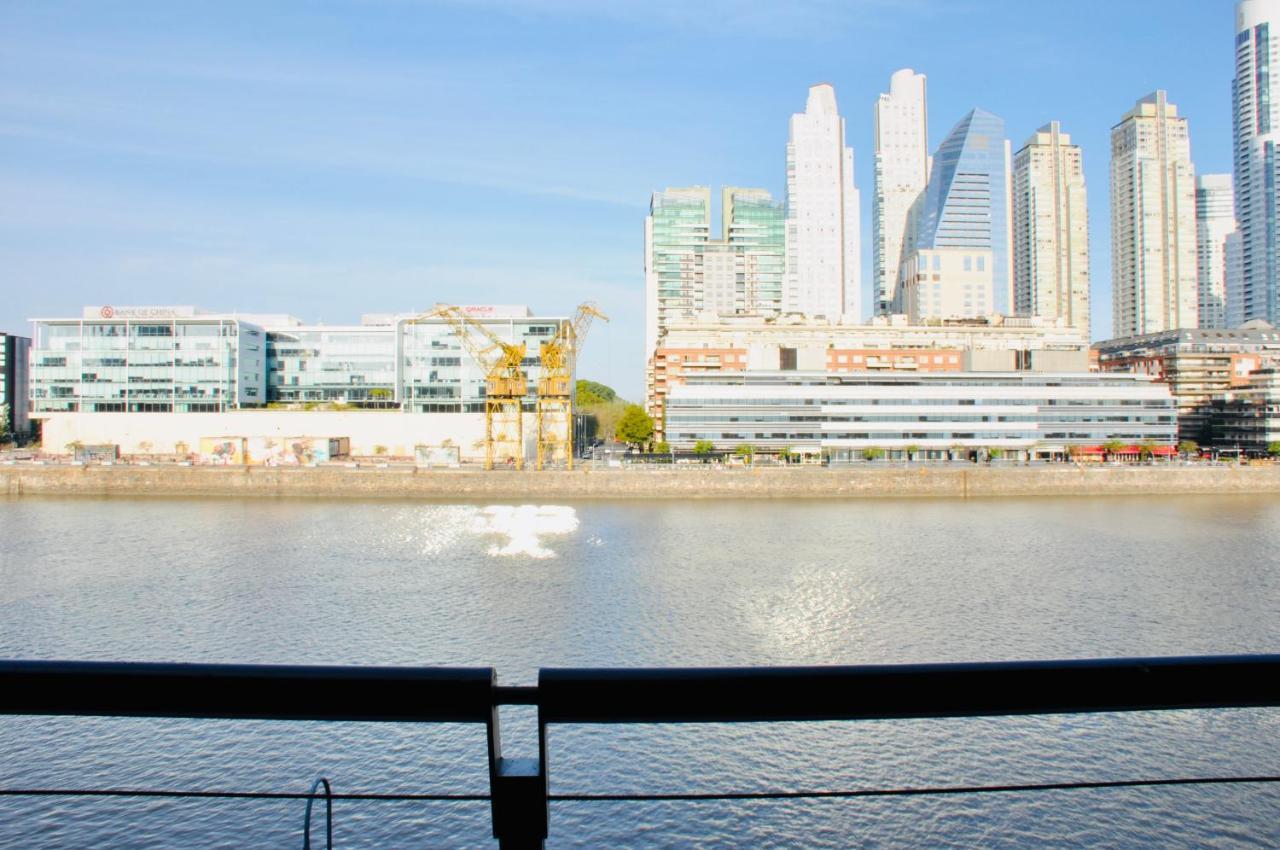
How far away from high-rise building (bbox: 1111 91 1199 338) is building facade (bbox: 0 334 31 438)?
6506cm

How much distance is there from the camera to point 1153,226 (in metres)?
61.8

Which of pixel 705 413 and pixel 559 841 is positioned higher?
pixel 705 413

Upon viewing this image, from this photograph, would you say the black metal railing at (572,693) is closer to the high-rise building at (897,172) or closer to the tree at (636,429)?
the tree at (636,429)

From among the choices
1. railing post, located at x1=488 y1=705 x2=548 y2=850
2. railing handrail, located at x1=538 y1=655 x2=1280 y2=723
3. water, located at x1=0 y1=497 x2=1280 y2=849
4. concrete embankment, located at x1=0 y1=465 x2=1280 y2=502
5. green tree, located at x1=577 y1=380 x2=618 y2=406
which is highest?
green tree, located at x1=577 y1=380 x2=618 y2=406

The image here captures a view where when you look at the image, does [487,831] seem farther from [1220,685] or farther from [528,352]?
[528,352]

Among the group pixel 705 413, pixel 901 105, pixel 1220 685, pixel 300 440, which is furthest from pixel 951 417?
pixel 901 105

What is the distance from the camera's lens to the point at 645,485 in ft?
70.1

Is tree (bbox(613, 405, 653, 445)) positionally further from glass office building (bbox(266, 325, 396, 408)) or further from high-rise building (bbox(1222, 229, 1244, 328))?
high-rise building (bbox(1222, 229, 1244, 328))

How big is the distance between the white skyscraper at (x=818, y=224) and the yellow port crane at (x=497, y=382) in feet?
125

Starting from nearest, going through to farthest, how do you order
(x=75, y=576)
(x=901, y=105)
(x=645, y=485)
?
1. (x=75, y=576)
2. (x=645, y=485)
3. (x=901, y=105)

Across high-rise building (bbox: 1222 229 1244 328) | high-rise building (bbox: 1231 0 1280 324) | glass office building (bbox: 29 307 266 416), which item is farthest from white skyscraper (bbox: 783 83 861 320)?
glass office building (bbox: 29 307 266 416)

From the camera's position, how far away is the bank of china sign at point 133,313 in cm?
2969

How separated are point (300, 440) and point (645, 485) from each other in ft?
37.4

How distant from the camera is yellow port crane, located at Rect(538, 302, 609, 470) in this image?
24547 millimetres
